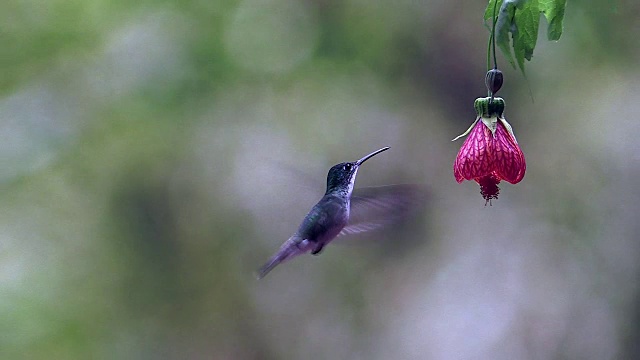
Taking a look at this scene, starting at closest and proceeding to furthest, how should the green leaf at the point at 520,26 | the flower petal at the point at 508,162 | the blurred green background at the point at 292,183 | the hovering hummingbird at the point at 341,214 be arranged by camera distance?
the green leaf at the point at 520,26 → the flower petal at the point at 508,162 → the hovering hummingbird at the point at 341,214 → the blurred green background at the point at 292,183

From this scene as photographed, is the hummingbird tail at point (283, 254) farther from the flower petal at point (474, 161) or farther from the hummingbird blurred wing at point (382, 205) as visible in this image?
the flower petal at point (474, 161)

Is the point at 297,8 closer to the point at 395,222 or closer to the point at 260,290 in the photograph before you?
the point at 260,290

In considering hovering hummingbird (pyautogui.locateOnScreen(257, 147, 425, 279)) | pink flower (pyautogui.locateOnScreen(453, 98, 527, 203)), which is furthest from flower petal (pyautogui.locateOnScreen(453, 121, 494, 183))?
hovering hummingbird (pyautogui.locateOnScreen(257, 147, 425, 279))

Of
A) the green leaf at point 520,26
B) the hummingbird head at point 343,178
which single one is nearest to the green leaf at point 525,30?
the green leaf at point 520,26

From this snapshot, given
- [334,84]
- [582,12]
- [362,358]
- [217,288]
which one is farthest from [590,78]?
[217,288]

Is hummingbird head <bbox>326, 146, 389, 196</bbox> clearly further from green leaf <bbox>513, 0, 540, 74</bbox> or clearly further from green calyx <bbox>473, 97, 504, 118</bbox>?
green leaf <bbox>513, 0, 540, 74</bbox>

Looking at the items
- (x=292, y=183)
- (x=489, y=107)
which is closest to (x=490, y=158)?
(x=489, y=107)

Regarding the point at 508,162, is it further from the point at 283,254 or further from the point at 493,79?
the point at 283,254
